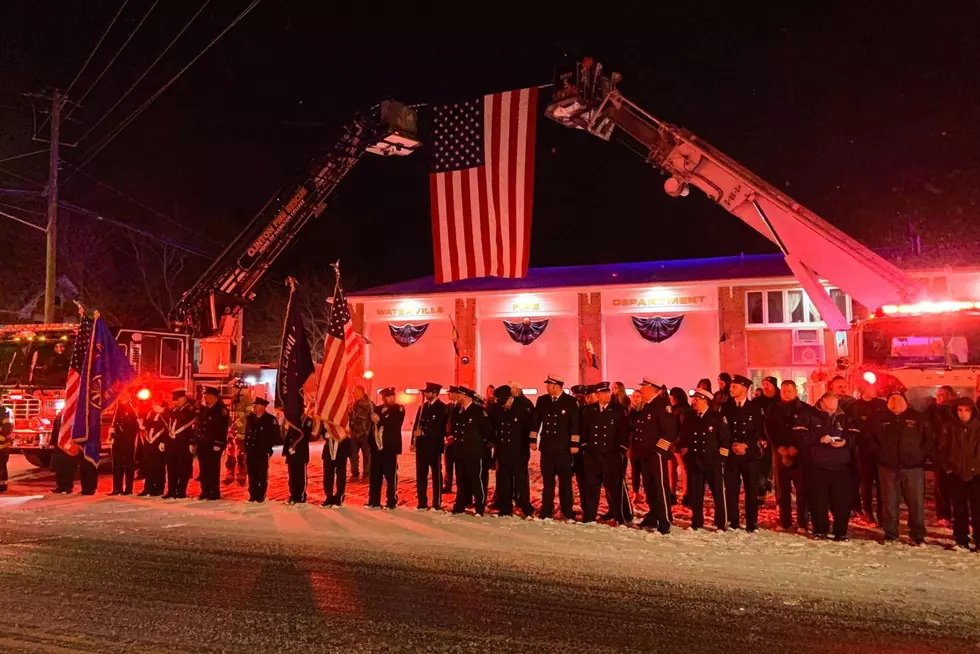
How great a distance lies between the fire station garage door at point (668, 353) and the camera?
81.9 feet

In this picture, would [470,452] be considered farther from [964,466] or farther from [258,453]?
[964,466]

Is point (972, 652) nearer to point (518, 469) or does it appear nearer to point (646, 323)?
point (518, 469)

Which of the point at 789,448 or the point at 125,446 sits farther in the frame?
the point at 125,446

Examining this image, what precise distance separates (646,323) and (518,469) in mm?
16279

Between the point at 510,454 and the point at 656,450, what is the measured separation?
213 centimetres

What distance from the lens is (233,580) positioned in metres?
6.43

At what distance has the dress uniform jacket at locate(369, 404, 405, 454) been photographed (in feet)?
34.7

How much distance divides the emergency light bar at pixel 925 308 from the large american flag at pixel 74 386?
13636mm

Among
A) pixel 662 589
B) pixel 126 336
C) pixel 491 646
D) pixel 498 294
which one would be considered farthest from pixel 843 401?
pixel 498 294

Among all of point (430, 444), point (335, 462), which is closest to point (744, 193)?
point (430, 444)

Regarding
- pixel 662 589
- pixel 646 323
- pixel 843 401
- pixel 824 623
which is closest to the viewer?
pixel 824 623

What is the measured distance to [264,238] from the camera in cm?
1912

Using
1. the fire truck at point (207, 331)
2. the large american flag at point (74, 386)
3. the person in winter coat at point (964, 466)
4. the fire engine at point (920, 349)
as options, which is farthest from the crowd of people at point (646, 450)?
the fire truck at point (207, 331)

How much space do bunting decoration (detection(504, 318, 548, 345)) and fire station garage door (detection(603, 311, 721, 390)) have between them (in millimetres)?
2417
